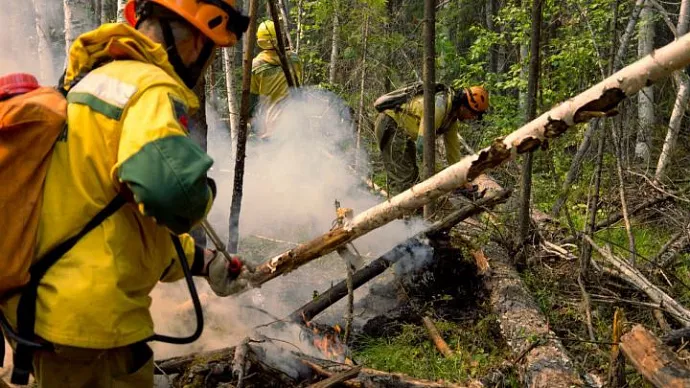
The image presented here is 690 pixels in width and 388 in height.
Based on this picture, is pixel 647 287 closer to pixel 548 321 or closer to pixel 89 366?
pixel 548 321

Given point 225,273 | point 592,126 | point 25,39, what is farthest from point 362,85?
point 25,39

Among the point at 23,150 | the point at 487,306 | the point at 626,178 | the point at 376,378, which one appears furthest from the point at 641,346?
the point at 626,178

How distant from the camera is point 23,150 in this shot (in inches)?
73.7

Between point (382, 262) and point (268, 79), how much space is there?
12.7ft

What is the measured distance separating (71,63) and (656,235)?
6.32 m

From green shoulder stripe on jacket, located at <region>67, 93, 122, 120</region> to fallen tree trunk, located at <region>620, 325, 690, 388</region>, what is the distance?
8.79ft

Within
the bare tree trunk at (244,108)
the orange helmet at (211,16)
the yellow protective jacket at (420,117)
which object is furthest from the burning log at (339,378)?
the yellow protective jacket at (420,117)

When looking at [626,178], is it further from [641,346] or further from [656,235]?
[641,346]

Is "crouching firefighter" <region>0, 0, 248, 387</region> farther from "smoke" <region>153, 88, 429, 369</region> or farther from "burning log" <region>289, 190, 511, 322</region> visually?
"burning log" <region>289, 190, 511, 322</region>

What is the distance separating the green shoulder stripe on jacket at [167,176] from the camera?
1785 millimetres

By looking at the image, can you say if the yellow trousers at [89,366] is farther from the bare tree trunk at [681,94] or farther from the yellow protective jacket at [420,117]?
the bare tree trunk at [681,94]

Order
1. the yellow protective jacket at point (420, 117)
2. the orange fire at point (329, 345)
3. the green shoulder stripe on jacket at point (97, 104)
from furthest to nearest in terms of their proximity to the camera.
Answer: the yellow protective jacket at point (420, 117)
the orange fire at point (329, 345)
the green shoulder stripe on jacket at point (97, 104)

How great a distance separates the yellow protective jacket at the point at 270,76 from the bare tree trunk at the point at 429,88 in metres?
2.58

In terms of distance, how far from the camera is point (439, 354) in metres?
4.57
